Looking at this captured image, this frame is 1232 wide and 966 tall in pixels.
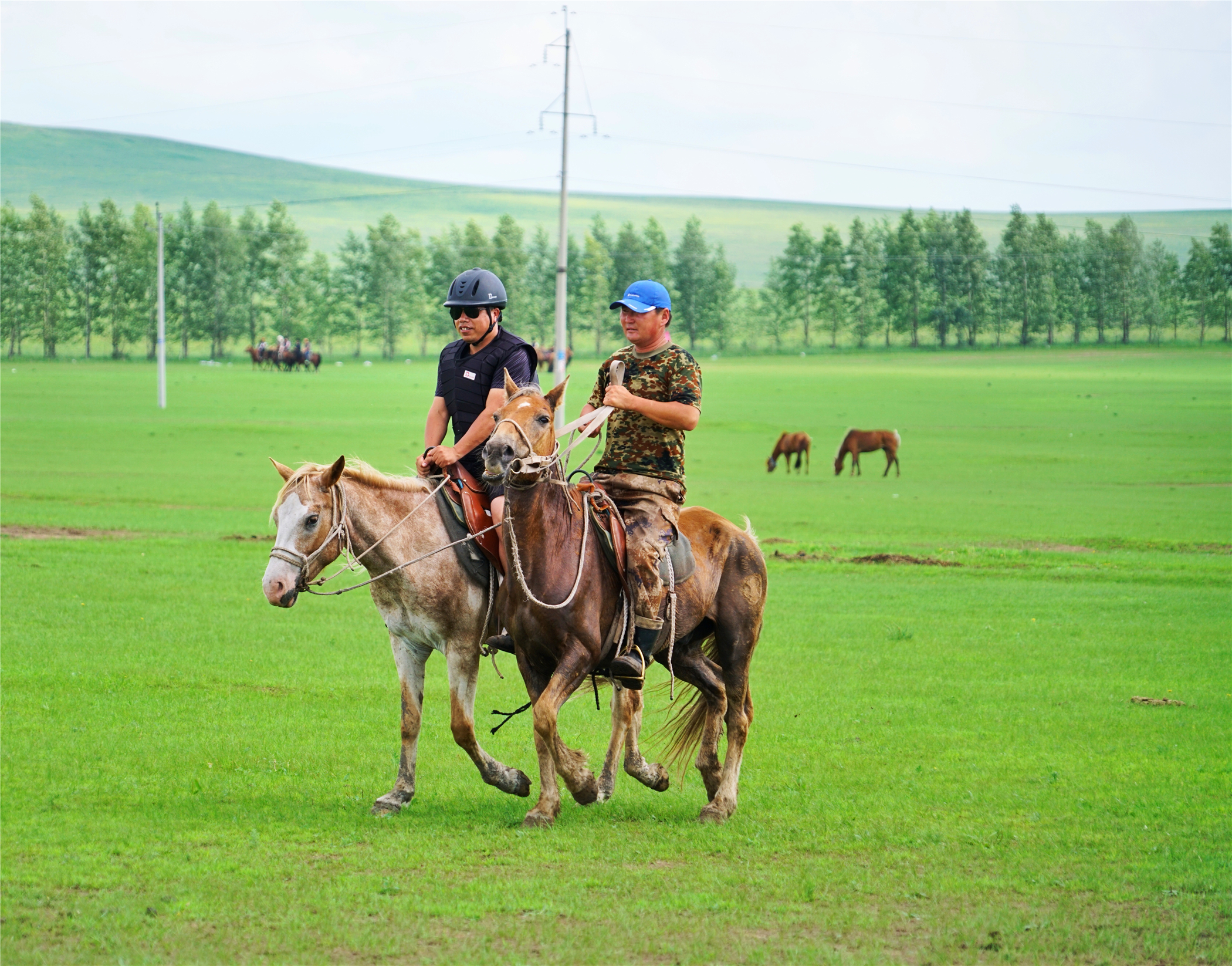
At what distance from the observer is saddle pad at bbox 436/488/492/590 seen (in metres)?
8.48

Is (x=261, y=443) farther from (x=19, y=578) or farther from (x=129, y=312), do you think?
(x=129, y=312)

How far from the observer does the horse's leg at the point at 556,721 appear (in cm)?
754

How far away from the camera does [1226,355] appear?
10731 cm

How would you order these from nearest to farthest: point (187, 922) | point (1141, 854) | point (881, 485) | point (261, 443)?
point (187, 922), point (1141, 854), point (881, 485), point (261, 443)

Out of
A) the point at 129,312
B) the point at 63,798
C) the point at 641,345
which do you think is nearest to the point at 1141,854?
the point at 641,345

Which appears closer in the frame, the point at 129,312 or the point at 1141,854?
the point at 1141,854

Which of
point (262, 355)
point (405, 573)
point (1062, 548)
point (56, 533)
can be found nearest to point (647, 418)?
point (405, 573)

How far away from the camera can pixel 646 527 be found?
820cm

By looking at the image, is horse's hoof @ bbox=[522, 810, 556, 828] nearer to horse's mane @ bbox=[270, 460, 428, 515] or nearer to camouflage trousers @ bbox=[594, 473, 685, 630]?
camouflage trousers @ bbox=[594, 473, 685, 630]

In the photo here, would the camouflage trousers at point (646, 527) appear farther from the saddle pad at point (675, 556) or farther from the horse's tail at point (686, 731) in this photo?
the horse's tail at point (686, 731)

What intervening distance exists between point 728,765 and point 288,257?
436 ft

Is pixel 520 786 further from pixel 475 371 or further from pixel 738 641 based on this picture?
pixel 475 371

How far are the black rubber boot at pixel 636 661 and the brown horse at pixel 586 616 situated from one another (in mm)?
116

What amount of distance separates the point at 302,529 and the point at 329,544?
225 millimetres
